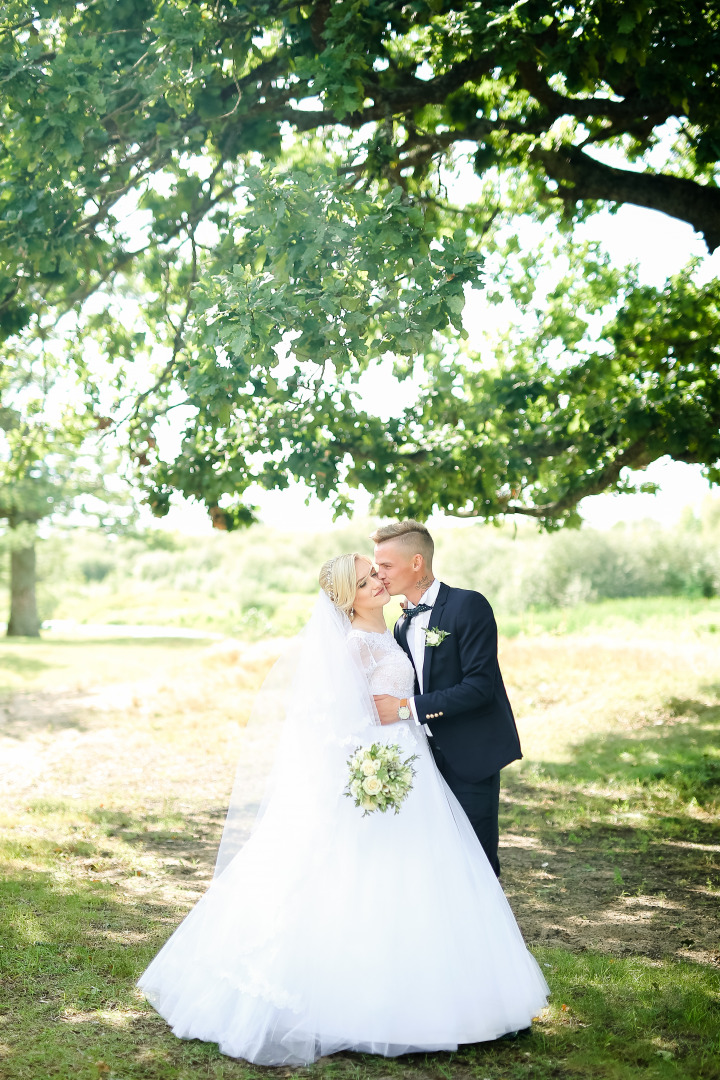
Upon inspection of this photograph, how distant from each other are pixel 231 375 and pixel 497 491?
513cm

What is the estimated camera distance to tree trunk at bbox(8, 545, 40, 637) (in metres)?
33.1

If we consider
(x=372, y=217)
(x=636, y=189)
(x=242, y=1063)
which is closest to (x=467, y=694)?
(x=242, y=1063)

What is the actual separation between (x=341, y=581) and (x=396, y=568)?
368mm

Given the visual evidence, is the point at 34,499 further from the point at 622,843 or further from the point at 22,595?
the point at 622,843

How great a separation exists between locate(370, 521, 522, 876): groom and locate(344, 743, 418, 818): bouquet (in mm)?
429

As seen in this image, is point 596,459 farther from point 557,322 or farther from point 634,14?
point 634,14

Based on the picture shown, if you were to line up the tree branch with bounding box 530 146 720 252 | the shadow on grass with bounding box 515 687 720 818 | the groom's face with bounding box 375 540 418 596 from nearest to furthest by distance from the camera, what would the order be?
1. the groom's face with bounding box 375 540 418 596
2. the tree branch with bounding box 530 146 720 252
3. the shadow on grass with bounding box 515 687 720 818

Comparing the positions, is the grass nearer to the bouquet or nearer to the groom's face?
the bouquet

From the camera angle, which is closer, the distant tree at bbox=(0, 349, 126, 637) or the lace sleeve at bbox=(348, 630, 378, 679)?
the lace sleeve at bbox=(348, 630, 378, 679)

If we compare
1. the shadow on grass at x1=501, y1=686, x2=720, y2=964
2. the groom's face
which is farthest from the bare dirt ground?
the groom's face

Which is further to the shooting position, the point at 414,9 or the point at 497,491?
the point at 497,491

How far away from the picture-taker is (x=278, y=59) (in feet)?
25.6

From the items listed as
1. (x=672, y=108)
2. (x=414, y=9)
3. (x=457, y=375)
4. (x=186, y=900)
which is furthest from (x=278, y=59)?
(x=186, y=900)

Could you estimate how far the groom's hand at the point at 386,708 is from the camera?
4723mm
